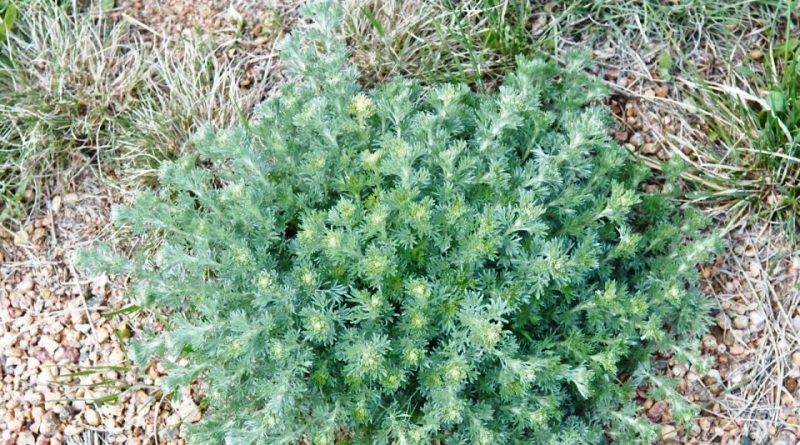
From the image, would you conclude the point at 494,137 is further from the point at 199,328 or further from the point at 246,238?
the point at 199,328

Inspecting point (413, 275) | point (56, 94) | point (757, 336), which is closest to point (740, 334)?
point (757, 336)

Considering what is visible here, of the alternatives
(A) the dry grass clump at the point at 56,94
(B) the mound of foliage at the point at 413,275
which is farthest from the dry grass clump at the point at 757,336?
(A) the dry grass clump at the point at 56,94

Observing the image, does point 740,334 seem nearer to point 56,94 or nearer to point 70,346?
point 70,346

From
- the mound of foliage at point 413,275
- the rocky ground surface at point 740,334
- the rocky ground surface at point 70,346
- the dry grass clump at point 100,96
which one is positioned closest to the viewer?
the mound of foliage at point 413,275

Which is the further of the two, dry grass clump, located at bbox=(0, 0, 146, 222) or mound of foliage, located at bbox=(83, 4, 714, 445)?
dry grass clump, located at bbox=(0, 0, 146, 222)

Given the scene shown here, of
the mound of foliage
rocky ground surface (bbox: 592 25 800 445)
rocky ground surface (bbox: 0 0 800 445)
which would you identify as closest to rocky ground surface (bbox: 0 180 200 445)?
rocky ground surface (bbox: 0 0 800 445)

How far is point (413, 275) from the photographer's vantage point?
278cm

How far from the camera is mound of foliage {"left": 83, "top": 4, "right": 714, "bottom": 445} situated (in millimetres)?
2713

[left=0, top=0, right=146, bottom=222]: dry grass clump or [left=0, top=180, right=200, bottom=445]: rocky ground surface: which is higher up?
[left=0, top=0, right=146, bottom=222]: dry grass clump

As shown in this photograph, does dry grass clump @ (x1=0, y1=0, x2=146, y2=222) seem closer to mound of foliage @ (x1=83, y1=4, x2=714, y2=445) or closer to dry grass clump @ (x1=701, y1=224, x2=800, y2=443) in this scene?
mound of foliage @ (x1=83, y1=4, x2=714, y2=445)

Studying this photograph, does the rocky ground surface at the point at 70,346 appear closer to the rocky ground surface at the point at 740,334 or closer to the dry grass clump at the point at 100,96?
the dry grass clump at the point at 100,96

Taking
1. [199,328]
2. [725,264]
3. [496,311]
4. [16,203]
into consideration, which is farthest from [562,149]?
[16,203]

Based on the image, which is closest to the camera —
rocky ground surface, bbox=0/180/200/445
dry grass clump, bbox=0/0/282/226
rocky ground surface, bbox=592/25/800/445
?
rocky ground surface, bbox=592/25/800/445

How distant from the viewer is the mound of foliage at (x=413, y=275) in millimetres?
2713
